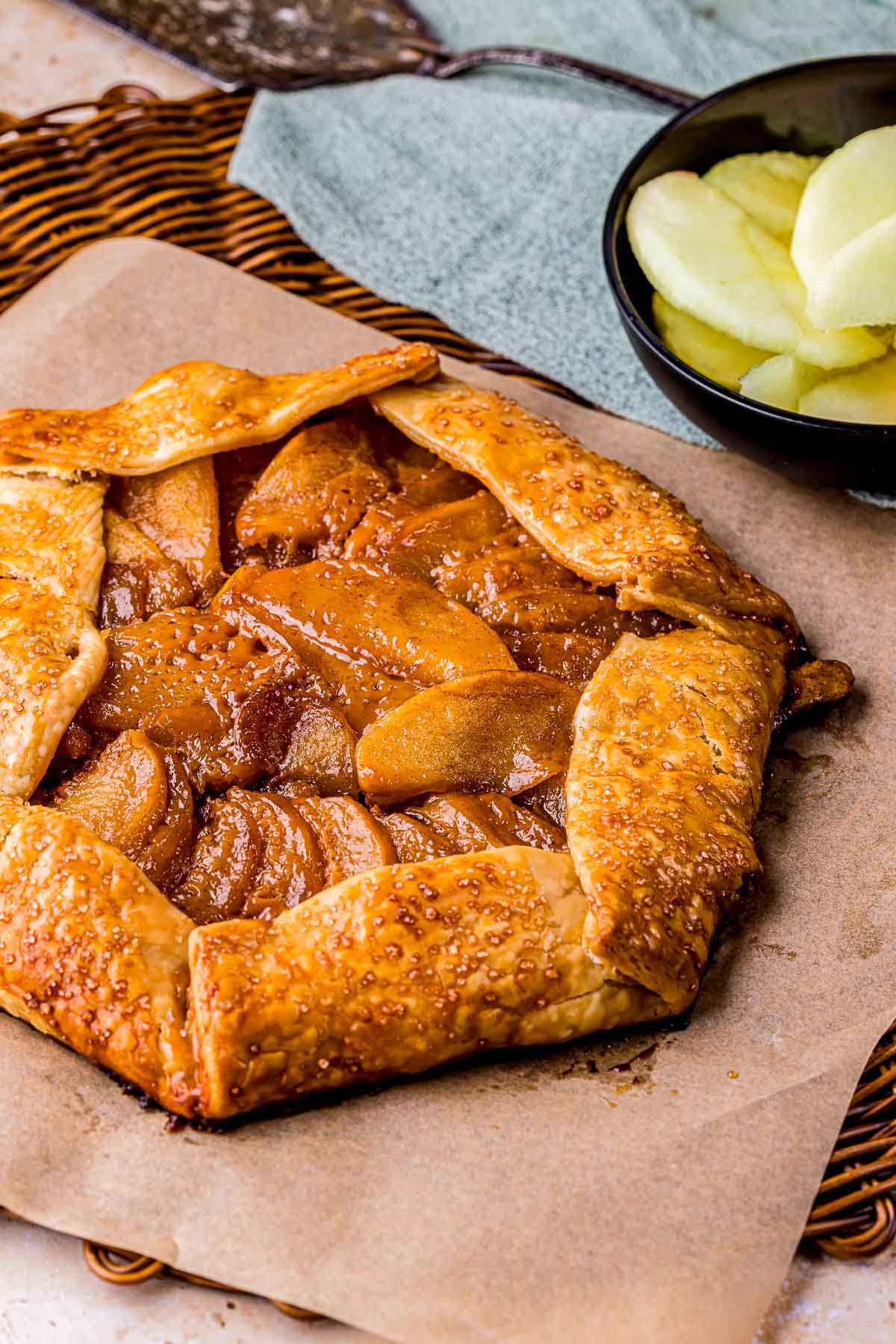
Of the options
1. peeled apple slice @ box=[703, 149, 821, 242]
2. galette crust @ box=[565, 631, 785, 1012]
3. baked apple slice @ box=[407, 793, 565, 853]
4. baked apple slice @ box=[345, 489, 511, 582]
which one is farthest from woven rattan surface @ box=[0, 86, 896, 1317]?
baked apple slice @ box=[407, 793, 565, 853]

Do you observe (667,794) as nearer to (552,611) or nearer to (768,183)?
(552,611)

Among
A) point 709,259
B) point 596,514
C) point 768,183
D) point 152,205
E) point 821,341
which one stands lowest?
point 596,514

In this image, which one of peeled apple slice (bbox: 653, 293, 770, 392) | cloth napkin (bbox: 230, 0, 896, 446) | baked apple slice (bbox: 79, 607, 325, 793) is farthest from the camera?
cloth napkin (bbox: 230, 0, 896, 446)

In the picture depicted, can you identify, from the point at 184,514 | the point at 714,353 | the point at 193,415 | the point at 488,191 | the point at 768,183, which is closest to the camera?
the point at 184,514

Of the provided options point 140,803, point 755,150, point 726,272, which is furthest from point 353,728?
point 755,150

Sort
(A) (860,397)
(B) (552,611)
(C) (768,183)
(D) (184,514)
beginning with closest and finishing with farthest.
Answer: (B) (552,611) → (D) (184,514) → (A) (860,397) → (C) (768,183)

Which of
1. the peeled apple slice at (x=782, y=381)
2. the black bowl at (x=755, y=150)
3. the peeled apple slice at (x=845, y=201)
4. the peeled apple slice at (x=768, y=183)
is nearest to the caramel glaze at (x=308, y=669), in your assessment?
the black bowl at (x=755, y=150)

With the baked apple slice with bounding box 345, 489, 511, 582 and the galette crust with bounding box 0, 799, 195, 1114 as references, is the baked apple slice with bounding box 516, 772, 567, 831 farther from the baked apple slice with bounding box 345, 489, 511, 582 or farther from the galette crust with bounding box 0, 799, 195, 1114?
the galette crust with bounding box 0, 799, 195, 1114
